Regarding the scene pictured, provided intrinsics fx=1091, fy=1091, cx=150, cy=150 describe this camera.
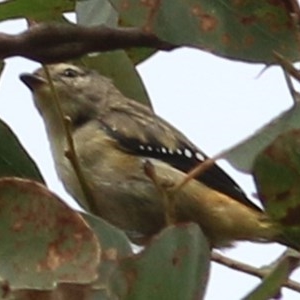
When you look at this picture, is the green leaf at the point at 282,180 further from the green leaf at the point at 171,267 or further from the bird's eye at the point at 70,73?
the bird's eye at the point at 70,73

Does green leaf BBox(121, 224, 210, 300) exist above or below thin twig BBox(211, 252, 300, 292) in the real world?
above

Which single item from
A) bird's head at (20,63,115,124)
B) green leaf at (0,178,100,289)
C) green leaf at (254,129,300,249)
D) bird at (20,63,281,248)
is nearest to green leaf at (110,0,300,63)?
green leaf at (254,129,300,249)

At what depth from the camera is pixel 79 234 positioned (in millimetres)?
918

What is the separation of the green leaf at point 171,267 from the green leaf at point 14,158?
1.10 feet

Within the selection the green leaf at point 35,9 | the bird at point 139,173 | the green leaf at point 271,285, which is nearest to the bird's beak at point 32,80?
the bird at point 139,173

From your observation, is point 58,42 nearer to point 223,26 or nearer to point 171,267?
point 223,26

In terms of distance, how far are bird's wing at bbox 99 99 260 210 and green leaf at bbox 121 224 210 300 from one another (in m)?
1.30

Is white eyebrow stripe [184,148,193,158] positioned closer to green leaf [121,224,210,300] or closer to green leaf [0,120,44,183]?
green leaf [0,120,44,183]

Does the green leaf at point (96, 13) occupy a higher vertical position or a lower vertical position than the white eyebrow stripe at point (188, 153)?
higher

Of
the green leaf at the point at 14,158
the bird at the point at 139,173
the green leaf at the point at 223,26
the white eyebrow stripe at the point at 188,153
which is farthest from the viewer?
the white eyebrow stripe at the point at 188,153

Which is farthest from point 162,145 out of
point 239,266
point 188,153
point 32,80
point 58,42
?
point 58,42

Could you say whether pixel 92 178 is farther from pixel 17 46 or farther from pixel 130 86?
pixel 17 46

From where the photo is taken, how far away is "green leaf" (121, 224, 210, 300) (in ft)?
3.02

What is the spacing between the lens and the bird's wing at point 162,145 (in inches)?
91.8
